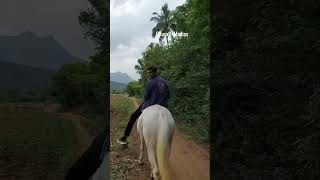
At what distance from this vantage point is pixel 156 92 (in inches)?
168

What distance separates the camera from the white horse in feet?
13.7

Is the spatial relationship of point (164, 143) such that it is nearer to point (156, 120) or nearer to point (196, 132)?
point (156, 120)

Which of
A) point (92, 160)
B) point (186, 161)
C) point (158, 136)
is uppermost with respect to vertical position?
point (158, 136)

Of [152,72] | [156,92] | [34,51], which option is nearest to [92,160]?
[156,92]

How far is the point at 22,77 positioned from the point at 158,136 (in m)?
1.59

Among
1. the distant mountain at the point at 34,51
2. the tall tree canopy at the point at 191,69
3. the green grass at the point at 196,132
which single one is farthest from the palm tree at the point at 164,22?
the distant mountain at the point at 34,51

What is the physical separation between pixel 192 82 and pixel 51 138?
9.20ft

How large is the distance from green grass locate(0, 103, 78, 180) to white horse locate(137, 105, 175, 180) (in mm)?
898

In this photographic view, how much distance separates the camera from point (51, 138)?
4.55 meters

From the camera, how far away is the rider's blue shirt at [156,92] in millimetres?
4254
